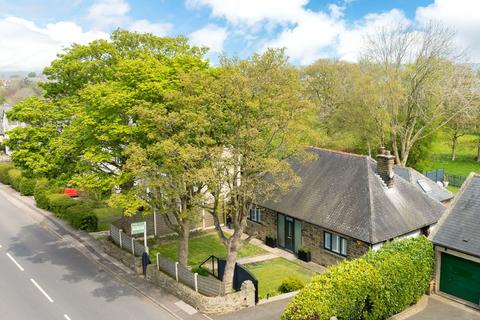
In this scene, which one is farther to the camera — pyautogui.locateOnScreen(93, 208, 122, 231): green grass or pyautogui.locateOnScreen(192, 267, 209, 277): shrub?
pyautogui.locateOnScreen(93, 208, 122, 231): green grass

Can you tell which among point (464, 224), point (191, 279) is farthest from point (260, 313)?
point (464, 224)

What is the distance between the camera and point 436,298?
72.2 ft

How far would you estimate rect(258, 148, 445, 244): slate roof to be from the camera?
2477cm

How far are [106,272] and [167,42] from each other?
50.5 feet

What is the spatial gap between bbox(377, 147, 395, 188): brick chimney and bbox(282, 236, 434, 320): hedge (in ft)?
19.4

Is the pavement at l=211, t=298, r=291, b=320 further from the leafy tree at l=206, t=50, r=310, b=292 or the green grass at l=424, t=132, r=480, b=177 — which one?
the green grass at l=424, t=132, r=480, b=177

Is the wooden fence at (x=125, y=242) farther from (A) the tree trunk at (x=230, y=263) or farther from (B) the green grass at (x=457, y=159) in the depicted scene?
(B) the green grass at (x=457, y=159)

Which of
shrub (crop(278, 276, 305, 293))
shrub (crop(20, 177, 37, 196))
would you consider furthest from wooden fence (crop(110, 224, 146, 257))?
shrub (crop(20, 177, 37, 196))

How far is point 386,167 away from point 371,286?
34.8ft

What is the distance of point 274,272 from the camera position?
25.9 meters

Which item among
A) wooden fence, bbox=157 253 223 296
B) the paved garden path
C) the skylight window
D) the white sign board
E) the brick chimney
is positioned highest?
the brick chimney

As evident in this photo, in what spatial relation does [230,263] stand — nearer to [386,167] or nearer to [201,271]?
[201,271]

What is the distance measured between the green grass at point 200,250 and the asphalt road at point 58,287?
471 centimetres

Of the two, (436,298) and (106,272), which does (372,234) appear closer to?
(436,298)
